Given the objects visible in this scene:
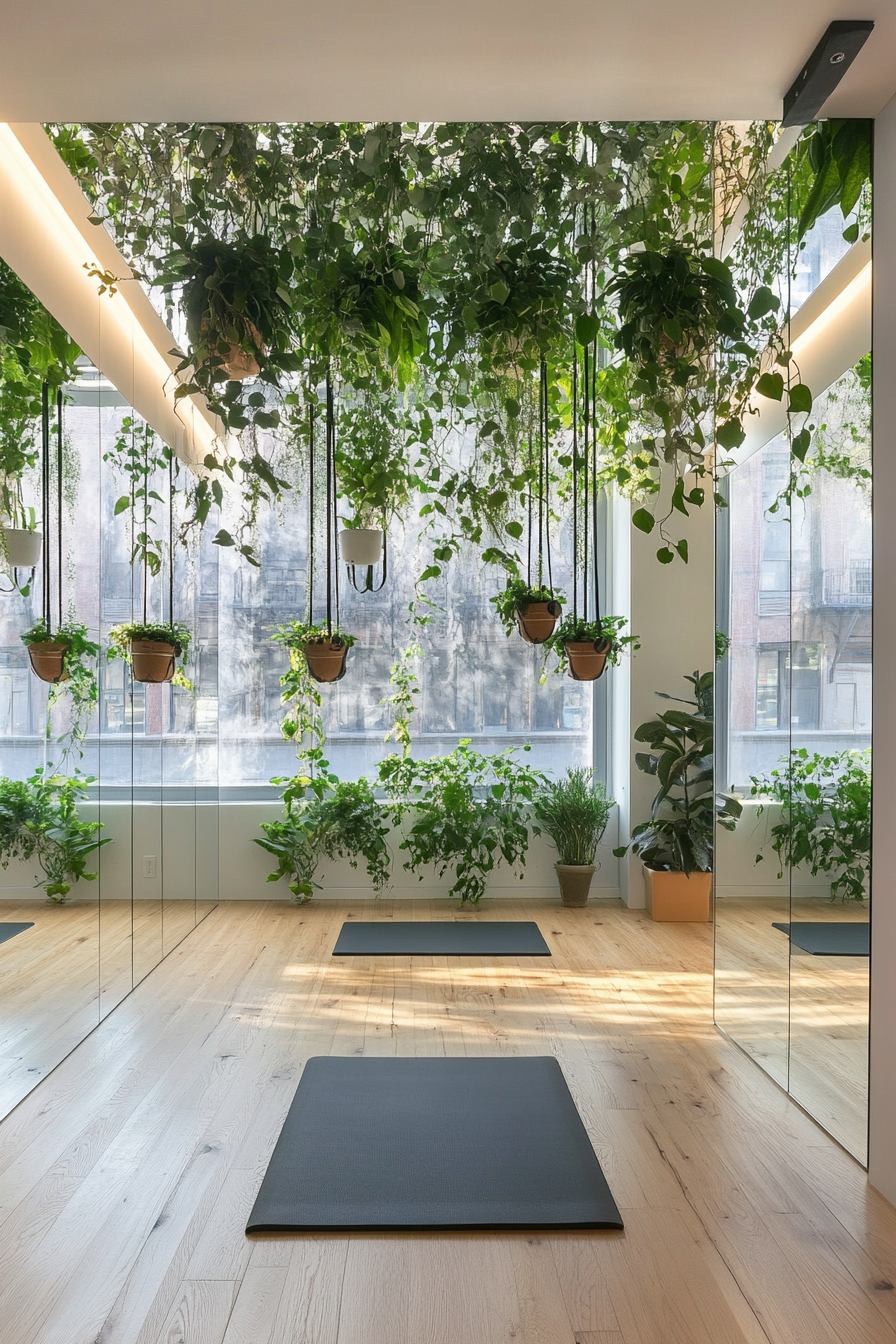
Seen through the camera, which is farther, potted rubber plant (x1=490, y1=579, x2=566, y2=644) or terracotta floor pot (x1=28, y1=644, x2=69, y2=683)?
potted rubber plant (x1=490, y1=579, x2=566, y2=644)

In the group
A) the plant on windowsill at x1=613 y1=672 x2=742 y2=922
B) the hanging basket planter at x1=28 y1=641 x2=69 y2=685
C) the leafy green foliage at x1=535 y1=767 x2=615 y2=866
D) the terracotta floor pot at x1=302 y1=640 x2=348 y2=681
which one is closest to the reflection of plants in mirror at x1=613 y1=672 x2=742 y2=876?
the plant on windowsill at x1=613 y1=672 x2=742 y2=922

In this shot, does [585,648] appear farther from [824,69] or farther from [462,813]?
[824,69]

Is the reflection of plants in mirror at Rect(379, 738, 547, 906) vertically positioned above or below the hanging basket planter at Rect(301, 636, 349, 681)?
below

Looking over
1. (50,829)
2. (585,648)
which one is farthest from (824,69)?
(50,829)

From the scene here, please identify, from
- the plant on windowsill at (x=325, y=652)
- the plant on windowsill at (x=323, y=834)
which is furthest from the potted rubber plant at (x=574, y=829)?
the plant on windowsill at (x=325, y=652)

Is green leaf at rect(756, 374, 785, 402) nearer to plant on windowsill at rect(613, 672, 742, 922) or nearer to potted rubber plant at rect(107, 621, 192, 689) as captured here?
potted rubber plant at rect(107, 621, 192, 689)

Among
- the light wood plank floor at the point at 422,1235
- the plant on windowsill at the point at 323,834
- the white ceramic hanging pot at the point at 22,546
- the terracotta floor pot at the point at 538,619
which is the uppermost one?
the white ceramic hanging pot at the point at 22,546

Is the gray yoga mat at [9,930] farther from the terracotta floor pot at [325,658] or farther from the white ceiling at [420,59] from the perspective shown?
the white ceiling at [420,59]

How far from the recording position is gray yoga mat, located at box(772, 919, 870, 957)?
98.8 inches

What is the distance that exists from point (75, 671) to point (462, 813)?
9.15 feet

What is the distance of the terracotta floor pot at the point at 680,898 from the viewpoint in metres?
5.38

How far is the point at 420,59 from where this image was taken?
2.15m

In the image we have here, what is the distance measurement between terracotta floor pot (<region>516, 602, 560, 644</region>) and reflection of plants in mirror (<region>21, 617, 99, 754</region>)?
1684 mm

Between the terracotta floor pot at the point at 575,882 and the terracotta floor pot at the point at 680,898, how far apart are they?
436 mm
